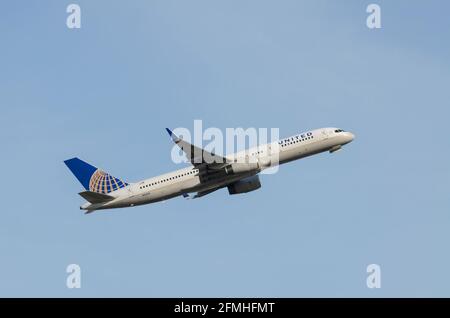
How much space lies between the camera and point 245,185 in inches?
3831

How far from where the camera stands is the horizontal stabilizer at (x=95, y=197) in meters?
90.2

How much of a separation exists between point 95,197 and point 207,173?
13.1 metres

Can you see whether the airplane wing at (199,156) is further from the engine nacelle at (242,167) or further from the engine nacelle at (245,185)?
the engine nacelle at (245,185)

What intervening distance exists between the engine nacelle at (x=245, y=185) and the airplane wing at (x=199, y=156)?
21.8 ft

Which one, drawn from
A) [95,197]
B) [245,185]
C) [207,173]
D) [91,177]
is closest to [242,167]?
[207,173]

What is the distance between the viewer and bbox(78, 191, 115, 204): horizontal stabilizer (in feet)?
296

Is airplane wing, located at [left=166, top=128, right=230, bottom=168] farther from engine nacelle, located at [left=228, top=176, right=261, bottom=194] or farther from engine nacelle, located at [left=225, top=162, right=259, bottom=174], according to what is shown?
engine nacelle, located at [left=228, top=176, right=261, bottom=194]

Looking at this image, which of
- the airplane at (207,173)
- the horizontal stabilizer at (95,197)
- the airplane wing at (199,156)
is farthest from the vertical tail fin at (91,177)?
the airplane wing at (199,156)
